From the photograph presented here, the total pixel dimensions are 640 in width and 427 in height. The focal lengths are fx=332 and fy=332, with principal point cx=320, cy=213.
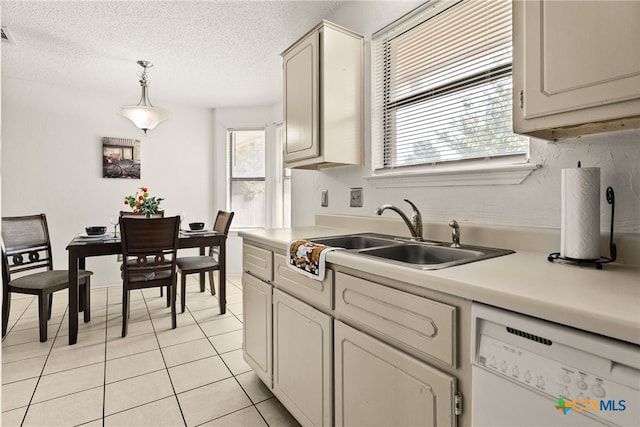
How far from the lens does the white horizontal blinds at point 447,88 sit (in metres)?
1.49

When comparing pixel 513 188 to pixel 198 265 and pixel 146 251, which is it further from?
pixel 198 265

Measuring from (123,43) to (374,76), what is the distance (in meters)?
2.31

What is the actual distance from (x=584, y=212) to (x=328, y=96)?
1.41m

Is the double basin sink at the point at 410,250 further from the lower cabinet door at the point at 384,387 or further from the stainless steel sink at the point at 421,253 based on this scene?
the lower cabinet door at the point at 384,387

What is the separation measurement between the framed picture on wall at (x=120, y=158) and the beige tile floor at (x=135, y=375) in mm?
1851

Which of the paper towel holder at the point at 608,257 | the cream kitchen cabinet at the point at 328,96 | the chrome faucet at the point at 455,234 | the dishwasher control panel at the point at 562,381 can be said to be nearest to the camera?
the dishwasher control panel at the point at 562,381

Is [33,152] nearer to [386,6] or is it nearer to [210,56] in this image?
[210,56]

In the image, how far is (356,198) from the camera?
222 centimetres

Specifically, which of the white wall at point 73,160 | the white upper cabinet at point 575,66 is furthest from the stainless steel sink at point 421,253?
the white wall at point 73,160

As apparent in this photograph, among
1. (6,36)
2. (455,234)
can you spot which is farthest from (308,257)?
(6,36)

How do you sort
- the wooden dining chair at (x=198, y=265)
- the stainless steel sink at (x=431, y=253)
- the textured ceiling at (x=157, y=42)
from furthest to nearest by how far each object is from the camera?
the wooden dining chair at (x=198, y=265)
the textured ceiling at (x=157, y=42)
the stainless steel sink at (x=431, y=253)

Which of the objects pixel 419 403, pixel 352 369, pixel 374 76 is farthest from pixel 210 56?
pixel 419 403

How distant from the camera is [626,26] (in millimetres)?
857

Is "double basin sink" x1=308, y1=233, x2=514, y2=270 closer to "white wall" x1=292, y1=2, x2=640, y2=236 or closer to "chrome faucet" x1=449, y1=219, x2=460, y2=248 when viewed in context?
"chrome faucet" x1=449, y1=219, x2=460, y2=248
